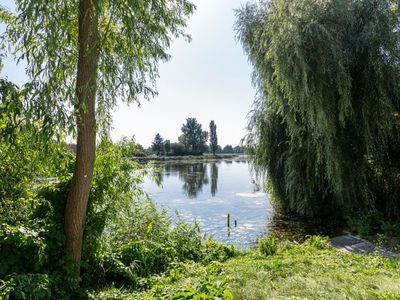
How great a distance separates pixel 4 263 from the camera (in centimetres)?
317

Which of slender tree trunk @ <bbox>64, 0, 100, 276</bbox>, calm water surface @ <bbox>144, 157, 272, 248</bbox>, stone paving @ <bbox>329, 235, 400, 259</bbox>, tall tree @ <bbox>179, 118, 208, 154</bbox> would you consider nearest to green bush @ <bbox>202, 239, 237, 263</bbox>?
calm water surface @ <bbox>144, 157, 272, 248</bbox>

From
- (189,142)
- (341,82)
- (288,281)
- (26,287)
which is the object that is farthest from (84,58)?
(189,142)

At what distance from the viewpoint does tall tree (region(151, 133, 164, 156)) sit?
199 ft

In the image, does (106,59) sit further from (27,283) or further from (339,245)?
(339,245)

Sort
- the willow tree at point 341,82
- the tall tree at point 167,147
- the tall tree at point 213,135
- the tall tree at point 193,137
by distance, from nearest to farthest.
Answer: the willow tree at point 341,82 → the tall tree at point 167,147 → the tall tree at point 193,137 → the tall tree at point 213,135

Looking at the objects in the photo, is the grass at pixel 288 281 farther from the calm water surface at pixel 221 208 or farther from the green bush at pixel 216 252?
the calm water surface at pixel 221 208

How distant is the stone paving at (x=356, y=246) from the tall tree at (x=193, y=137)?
57.8 meters

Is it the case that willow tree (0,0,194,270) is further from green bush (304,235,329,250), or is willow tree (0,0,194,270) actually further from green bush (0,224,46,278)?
green bush (304,235,329,250)

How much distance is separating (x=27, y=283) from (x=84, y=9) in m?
2.80

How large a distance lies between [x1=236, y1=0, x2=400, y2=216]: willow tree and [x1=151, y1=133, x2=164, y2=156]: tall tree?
174 ft

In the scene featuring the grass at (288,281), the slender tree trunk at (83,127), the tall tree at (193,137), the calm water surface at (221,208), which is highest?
the tall tree at (193,137)

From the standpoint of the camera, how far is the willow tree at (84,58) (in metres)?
2.93

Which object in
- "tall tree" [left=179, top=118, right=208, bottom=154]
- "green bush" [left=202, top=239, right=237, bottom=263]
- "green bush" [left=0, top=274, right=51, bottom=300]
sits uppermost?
"tall tree" [left=179, top=118, right=208, bottom=154]

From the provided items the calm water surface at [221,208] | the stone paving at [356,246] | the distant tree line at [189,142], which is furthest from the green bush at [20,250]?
the distant tree line at [189,142]
